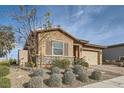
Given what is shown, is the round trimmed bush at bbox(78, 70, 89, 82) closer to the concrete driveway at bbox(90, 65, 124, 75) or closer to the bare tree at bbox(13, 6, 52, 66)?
the concrete driveway at bbox(90, 65, 124, 75)

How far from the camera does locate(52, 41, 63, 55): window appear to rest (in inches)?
654

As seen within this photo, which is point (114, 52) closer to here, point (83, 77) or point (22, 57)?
point (83, 77)

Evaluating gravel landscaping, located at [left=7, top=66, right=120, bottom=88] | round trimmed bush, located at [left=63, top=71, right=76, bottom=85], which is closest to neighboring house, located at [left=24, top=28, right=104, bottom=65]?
gravel landscaping, located at [left=7, top=66, right=120, bottom=88]

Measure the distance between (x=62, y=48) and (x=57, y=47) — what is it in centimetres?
47

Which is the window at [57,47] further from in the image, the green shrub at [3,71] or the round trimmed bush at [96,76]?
the green shrub at [3,71]

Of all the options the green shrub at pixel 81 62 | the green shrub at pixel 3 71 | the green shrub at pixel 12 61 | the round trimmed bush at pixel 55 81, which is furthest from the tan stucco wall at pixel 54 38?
the round trimmed bush at pixel 55 81

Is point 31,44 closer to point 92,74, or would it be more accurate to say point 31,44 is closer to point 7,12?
point 7,12

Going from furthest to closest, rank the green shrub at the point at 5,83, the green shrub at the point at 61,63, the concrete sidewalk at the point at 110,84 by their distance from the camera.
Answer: the green shrub at the point at 61,63
the concrete sidewalk at the point at 110,84
the green shrub at the point at 5,83

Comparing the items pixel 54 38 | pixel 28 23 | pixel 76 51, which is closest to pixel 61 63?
pixel 54 38

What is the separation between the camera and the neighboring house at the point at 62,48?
51.3ft

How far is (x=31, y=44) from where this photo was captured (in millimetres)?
15219

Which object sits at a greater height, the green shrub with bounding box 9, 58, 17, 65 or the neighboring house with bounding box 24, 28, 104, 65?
the neighboring house with bounding box 24, 28, 104, 65
